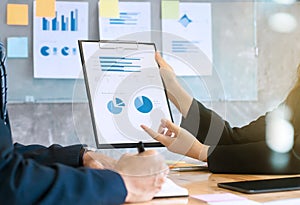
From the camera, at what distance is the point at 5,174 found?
617 millimetres

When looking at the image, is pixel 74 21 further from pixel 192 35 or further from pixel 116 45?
pixel 116 45

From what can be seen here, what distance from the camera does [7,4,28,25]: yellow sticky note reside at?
1947 mm

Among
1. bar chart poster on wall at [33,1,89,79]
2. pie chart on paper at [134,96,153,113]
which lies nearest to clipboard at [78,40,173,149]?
pie chart on paper at [134,96,153,113]

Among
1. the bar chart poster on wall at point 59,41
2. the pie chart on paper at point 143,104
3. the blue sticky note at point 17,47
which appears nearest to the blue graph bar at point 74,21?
the bar chart poster on wall at point 59,41

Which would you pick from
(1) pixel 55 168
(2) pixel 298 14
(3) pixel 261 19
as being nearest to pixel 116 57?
(1) pixel 55 168

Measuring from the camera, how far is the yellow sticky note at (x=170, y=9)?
2.08 m

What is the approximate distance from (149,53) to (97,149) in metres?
0.28

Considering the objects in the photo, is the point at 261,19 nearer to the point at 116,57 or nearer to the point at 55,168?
the point at 116,57

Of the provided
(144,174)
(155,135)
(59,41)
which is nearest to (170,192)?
(144,174)

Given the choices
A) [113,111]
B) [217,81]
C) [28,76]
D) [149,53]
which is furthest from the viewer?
[217,81]

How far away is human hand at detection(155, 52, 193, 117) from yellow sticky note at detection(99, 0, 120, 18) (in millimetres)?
851

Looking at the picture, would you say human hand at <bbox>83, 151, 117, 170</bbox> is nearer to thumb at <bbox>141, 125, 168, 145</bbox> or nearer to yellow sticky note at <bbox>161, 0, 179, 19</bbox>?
thumb at <bbox>141, 125, 168, 145</bbox>

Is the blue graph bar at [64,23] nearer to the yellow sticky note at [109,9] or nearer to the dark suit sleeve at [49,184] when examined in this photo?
the yellow sticky note at [109,9]

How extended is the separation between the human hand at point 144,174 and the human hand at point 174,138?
31 cm
